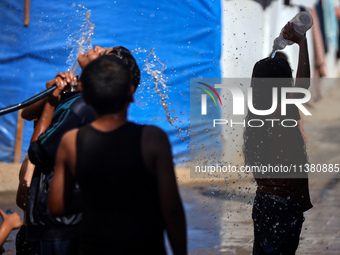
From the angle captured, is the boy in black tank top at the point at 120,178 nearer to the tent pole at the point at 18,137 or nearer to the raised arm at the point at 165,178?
the raised arm at the point at 165,178

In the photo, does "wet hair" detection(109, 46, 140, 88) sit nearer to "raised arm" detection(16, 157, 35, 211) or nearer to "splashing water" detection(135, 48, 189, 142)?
"raised arm" detection(16, 157, 35, 211)

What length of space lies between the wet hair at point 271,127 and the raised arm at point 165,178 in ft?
3.76

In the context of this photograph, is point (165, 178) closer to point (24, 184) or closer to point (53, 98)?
point (53, 98)

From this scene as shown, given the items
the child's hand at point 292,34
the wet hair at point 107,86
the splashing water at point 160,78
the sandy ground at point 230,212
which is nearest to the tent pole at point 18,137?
the sandy ground at point 230,212

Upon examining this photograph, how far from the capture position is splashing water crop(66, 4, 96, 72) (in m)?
7.65

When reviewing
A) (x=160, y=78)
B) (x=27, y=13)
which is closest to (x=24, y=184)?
(x=160, y=78)

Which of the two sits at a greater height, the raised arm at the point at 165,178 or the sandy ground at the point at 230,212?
the raised arm at the point at 165,178

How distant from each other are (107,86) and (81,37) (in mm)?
5505

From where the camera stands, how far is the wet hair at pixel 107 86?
7.49 feet

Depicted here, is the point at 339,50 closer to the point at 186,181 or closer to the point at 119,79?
the point at 186,181

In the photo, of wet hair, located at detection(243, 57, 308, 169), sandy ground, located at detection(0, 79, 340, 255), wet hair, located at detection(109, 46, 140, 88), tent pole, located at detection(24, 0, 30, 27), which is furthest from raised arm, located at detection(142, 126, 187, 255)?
tent pole, located at detection(24, 0, 30, 27)

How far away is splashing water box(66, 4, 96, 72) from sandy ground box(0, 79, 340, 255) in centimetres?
179

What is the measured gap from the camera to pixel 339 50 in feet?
71.0

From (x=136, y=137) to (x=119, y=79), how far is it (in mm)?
234
